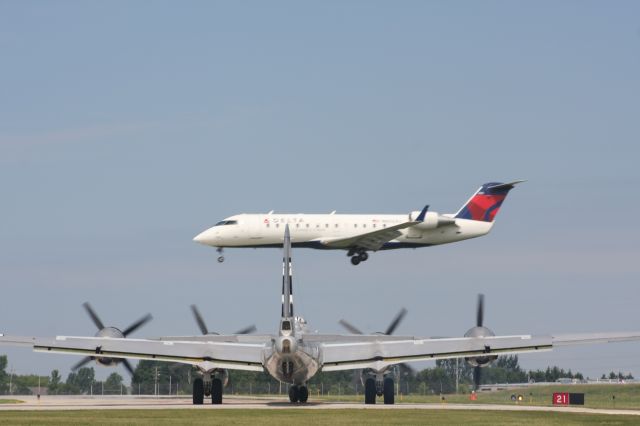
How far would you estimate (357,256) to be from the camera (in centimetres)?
7269

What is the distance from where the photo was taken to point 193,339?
4844cm

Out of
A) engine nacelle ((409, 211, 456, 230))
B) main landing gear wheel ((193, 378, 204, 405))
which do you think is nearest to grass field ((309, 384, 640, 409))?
engine nacelle ((409, 211, 456, 230))

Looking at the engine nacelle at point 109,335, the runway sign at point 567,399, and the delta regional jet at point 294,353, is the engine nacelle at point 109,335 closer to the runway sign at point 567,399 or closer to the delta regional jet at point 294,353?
the delta regional jet at point 294,353

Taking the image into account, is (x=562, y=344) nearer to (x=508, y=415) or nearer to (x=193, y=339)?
(x=508, y=415)

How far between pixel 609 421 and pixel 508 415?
4116 mm

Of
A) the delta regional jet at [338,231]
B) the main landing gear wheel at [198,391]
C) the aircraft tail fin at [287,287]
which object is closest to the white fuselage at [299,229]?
the delta regional jet at [338,231]

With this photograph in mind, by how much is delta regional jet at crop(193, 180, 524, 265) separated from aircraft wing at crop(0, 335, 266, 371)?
28865 millimetres

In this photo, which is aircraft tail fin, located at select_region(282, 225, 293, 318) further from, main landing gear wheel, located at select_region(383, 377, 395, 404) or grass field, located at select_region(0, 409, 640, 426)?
main landing gear wheel, located at select_region(383, 377, 395, 404)

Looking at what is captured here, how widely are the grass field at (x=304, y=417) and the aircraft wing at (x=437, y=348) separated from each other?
3.94m

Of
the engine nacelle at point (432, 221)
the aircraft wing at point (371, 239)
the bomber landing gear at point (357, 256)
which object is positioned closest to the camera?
the aircraft wing at point (371, 239)

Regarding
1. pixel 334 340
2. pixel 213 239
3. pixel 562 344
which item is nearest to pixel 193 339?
pixel 334 340

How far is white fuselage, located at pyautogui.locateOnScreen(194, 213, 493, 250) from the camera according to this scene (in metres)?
71.6

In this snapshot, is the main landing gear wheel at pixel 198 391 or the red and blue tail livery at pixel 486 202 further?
the red and blue tail livery at pixel 486 202

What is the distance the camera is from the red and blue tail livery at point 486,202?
253 ft
